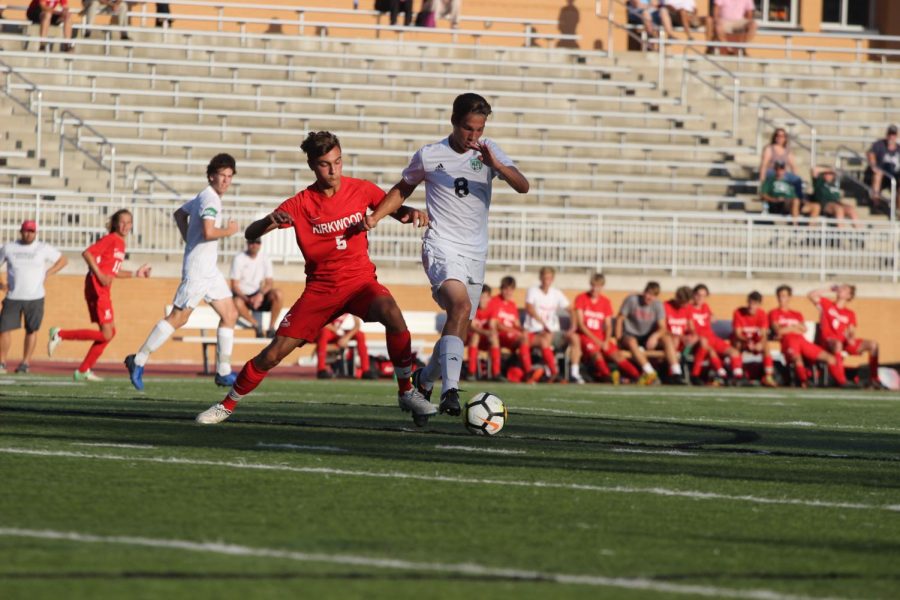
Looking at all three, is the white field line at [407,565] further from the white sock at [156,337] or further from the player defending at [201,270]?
the white sock at [156,337]

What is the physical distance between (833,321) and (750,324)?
1418 mm

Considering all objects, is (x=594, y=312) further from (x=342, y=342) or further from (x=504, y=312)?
(x=342, y=342)

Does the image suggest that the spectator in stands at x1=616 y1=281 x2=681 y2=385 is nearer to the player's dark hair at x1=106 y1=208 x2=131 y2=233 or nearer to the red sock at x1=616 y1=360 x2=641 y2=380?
the red sock at x1=616 y1=360 x2=641 y2=380

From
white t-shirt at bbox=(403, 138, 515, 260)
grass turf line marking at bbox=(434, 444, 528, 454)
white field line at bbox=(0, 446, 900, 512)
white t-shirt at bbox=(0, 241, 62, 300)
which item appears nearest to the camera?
white field line at bbox=(0, 446, 900, 512)

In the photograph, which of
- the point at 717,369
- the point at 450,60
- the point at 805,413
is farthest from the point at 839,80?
the point at 805,413

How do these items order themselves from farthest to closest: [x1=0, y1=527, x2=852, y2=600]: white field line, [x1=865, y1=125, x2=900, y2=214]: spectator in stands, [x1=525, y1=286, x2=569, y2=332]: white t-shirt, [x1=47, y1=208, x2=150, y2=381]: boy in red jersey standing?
[x1=865, y1=125, x2=900, y2=214]: spectator in stands
[x1=525, y1=286, x2=569, y2=332]: white t-shirt
[x1=47, y1=208, x2=150, y2=381]: boy in red jersey standing
[x1=0, y1=527, x2=852, y2=600]: white field line

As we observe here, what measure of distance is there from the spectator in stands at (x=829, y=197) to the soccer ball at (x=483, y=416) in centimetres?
1831

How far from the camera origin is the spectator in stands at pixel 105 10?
30.3 metres

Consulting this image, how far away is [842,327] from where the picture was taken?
23.4 metres

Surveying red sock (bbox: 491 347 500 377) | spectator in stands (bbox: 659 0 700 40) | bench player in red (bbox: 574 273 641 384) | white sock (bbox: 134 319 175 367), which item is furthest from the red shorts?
spectator in stands (bbox: 659 0 700 40)

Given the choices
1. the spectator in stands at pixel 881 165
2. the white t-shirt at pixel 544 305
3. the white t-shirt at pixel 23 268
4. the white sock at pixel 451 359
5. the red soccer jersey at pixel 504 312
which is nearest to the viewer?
the white sock at pixel 451 359

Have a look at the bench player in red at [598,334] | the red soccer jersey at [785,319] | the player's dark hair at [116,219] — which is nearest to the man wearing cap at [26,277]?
the player's dark hair at [116,219]

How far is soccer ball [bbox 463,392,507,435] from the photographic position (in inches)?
393

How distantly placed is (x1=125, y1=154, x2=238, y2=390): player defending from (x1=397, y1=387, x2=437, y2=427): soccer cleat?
4329 millimetres
